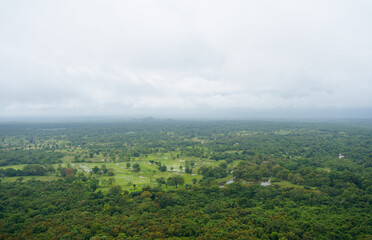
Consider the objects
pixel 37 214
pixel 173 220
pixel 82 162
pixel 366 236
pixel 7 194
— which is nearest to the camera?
pixel 366 236

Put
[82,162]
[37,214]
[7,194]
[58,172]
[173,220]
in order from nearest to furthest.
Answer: [173,220] < [37,214] < [7,194] < [58,172] < [82,162]

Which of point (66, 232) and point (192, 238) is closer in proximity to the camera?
point (192, 238)

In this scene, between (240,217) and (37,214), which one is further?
(37,214)

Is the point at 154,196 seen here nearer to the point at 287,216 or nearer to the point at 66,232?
the point at 66,232

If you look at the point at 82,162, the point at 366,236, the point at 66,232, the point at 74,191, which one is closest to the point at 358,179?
the point at 366,236

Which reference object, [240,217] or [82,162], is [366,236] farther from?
[82,162]

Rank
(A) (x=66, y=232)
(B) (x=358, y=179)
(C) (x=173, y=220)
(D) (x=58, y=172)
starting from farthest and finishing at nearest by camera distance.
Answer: (D) (x=58, y=172) < (B) (x=358, y=179) < (C) (x=173, y=220) < (A) (x=66, y=232)

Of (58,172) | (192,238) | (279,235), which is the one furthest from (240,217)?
(58,172)

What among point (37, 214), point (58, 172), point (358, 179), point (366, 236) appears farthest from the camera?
point (58, 172)
